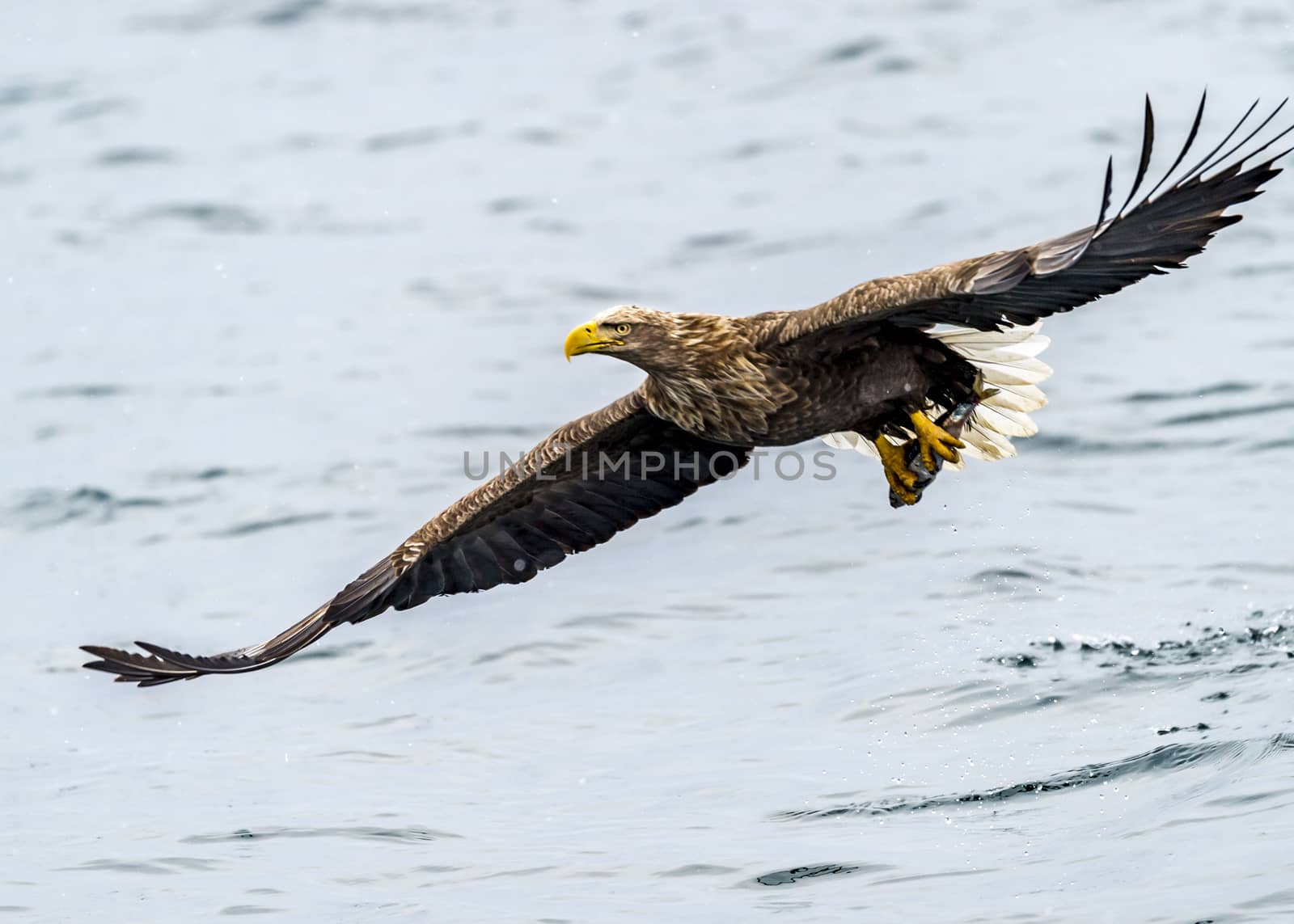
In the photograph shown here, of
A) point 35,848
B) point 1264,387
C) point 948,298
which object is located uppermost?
point 948,298

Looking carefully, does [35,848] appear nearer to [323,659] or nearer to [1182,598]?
[323,659]

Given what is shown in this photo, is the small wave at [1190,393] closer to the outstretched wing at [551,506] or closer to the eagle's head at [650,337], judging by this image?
the outstretched wing at [551,506]

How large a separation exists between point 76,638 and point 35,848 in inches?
121

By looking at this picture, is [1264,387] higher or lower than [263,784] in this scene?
higher

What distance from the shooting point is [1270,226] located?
51.2 ft

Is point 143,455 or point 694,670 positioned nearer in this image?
point 694,670

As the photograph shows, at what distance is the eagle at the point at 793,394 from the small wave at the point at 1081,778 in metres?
1.26

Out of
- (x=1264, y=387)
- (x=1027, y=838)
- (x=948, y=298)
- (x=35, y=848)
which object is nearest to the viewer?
(x=948, y=298)

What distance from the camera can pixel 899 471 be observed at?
736 cm

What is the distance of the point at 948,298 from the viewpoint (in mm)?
6160

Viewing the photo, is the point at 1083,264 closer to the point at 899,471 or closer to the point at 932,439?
the point at 932,439

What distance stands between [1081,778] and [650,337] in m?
2.55

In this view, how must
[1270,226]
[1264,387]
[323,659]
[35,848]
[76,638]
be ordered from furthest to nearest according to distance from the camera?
[1270,226] < [1264,387] < [76,638] < [323,659] < [35,848]

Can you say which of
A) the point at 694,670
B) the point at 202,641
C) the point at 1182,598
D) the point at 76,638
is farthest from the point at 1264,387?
the point at 76,638
